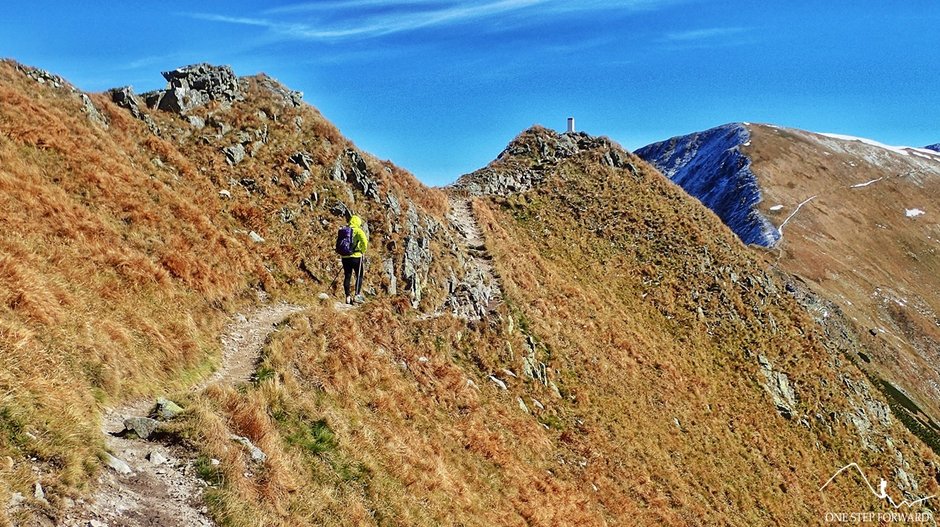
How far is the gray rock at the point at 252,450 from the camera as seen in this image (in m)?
8.90

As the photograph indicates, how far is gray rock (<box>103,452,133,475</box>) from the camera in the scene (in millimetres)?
7133

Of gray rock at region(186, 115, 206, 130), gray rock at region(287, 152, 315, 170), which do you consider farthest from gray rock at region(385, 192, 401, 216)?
gray rock at region(186, 115, 206, 130)

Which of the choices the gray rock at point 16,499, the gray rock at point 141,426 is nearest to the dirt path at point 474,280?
the gray rock at point 141,426

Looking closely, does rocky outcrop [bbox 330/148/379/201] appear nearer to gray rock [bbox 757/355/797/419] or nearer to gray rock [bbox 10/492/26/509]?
gray rock [bbox 10/492/26/509]

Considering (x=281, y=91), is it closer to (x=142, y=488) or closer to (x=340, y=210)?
(x=340, y=210)

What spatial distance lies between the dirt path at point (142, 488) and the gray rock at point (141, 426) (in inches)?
5.2

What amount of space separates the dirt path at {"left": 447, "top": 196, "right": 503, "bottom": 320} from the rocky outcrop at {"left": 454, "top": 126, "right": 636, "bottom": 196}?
36.0 feet

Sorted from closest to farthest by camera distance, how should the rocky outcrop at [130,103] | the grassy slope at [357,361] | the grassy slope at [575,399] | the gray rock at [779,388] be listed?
the grassy slope at [357,361]
the grassy slope at [575,399]
the rocky outcrop at [130,103]
the gray rock at [779,388]

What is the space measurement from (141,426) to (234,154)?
1892cm

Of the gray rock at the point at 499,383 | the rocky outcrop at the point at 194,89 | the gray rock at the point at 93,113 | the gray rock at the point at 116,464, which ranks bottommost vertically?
the gray rock at the point at 499,383

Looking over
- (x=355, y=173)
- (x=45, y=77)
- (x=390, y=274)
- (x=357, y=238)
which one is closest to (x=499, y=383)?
(x=390, y=274)

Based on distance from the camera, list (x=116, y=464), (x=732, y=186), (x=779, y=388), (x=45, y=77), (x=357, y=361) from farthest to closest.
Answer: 1. (x=732, y=186)
2. (x=779, y=388)
3. (x=45, y=77)
4. (x=357, y=361)
5. (x=116, y=464)

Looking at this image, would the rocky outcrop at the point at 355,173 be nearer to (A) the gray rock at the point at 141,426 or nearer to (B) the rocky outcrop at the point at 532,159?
(A) the gray rock at the point at 141,426

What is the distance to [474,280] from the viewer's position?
1080 inches
